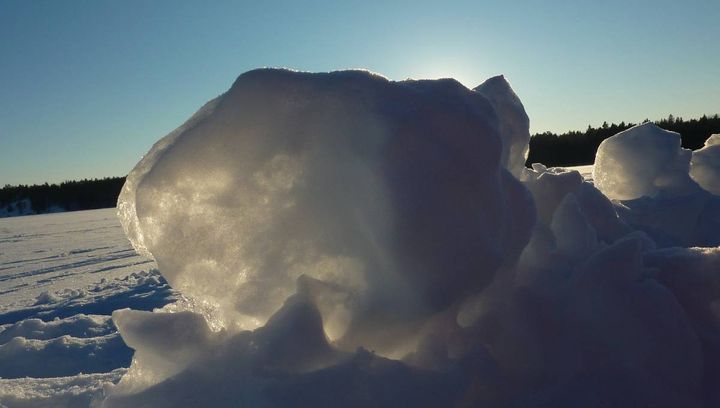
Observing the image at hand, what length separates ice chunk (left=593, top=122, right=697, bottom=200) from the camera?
10.5ft

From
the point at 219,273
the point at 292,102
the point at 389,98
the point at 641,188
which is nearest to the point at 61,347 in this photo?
the point at 219,273

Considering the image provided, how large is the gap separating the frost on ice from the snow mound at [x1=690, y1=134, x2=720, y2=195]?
2.47 metres

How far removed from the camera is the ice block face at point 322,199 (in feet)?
4.33

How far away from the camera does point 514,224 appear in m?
1.47

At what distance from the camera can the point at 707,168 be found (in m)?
3.51

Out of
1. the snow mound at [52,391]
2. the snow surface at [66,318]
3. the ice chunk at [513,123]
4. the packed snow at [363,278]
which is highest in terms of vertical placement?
the ice chunk at [513,123]

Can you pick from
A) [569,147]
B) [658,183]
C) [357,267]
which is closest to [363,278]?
[357,267]

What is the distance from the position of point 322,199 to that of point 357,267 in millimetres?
194

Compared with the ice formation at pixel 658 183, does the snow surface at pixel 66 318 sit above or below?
below

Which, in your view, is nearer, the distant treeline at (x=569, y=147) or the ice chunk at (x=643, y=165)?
the ice chunk at (x=643, y=165)

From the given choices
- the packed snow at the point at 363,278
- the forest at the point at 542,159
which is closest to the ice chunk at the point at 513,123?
the packed snow at the point at 363,278

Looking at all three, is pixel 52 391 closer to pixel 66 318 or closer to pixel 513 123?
pixel 66 318

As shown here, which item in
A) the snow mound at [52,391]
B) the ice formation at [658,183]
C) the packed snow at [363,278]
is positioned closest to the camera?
the packed snow at [363,278]

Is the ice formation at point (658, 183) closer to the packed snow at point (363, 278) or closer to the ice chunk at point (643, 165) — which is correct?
the ice chunk at point (643, 165)
